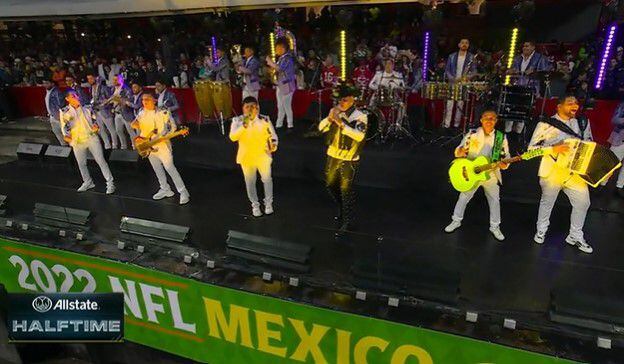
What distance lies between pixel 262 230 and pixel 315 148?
8.13 feet

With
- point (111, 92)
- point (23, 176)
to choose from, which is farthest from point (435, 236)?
point (23, 176)

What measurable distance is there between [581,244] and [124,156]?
8.74m

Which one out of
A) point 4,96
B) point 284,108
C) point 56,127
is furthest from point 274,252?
point 4,96

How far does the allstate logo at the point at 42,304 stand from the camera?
5629 mm

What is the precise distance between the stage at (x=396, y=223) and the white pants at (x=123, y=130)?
3.02 feet

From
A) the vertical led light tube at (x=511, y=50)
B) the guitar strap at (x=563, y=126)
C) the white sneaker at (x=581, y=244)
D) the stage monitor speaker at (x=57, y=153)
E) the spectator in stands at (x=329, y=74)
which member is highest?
the vertical led light tube at (x=511, y=50)

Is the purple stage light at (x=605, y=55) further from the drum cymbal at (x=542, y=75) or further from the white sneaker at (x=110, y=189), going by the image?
the white sneaker at (x=110, y=189)

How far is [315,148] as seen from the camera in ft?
28.1

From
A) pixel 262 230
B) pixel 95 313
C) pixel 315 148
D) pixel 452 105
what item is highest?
pixel 452 105

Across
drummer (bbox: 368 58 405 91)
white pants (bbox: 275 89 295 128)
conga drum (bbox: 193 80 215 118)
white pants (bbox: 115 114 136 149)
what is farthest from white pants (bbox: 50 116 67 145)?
drummer (bbox: 368 58 405 91)

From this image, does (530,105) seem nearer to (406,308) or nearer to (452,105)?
(452,105)

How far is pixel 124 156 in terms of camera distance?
31.5ft

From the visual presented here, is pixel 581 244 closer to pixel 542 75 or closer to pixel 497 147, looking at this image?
pixel 497 147

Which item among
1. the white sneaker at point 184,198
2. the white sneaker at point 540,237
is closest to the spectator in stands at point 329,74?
the white sneaker at point 184,198
